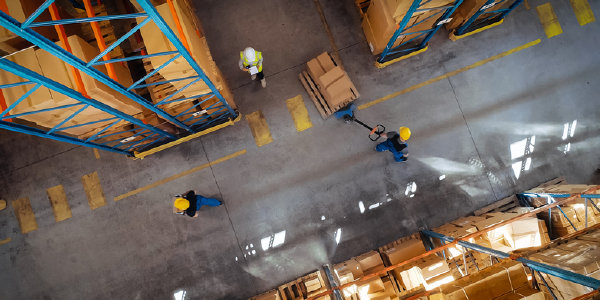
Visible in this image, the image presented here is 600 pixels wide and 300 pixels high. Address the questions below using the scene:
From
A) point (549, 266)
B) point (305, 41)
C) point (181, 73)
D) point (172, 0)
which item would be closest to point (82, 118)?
point (181, 73)

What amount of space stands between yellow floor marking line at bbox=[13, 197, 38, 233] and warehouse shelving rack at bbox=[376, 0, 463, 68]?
9872 mm

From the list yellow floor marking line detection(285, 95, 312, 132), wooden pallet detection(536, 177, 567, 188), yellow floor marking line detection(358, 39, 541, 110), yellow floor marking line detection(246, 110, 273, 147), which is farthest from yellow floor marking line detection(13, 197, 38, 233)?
wooden pallet detection(536, 177, 567, 188)

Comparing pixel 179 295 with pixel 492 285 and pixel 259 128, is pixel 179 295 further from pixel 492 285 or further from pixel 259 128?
pixel 492 285

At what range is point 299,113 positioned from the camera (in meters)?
8.21

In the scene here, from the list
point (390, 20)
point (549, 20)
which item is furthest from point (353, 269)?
point (549, 20)

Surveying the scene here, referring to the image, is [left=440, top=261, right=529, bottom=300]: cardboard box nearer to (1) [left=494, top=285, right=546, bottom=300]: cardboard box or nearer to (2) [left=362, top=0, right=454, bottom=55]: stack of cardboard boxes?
(1) [left=494, top=285, right=546, bottom=300]: cardboard box

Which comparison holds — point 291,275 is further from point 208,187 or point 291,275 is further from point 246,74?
point 246,74

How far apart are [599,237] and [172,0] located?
862 cm

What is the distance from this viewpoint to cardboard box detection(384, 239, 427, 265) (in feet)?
23.4

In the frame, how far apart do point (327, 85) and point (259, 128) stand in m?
2.17

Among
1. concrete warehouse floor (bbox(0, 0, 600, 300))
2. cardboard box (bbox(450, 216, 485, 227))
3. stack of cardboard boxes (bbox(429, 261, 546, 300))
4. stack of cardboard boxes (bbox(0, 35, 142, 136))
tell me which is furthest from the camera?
concrete warehouse floor (bbox(0, 0, 600, 300))

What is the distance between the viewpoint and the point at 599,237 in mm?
5570

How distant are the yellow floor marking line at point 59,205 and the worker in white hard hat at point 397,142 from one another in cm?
817

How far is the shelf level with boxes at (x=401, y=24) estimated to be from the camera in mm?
6121
